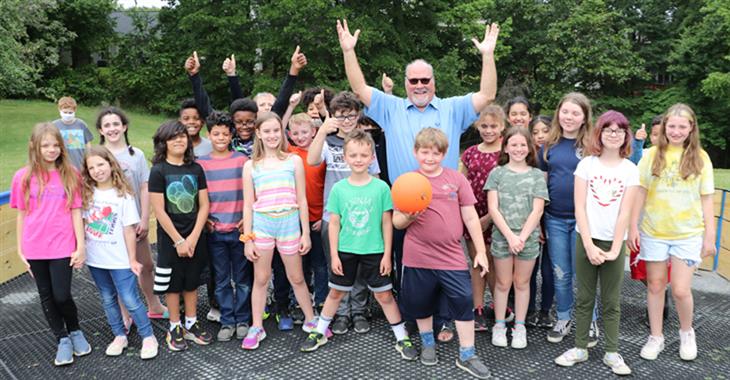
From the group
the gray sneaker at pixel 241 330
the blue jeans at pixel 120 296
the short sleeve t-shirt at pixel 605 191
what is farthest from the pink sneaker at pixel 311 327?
the short sleeve t-shirt at pixel 605 191

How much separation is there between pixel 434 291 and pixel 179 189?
6.44 ft

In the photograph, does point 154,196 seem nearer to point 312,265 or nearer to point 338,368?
point 312,265

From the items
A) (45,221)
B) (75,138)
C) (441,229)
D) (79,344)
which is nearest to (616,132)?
(441,229)

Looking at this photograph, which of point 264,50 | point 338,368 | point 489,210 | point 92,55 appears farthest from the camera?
point 92,55

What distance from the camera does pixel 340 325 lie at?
4098mm

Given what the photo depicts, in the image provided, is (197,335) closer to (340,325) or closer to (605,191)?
(340,325)

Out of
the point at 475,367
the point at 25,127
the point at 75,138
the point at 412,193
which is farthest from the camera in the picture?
the point at 25,127

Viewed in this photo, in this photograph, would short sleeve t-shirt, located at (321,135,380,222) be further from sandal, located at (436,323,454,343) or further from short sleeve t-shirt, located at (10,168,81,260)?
short sleeve t-shirt, located at (10,168,81,260)

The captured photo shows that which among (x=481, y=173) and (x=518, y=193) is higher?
(x=481, y=173)

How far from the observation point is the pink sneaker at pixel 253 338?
3.80 meters

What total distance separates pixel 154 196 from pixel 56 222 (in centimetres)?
67

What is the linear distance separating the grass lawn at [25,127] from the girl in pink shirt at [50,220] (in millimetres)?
6602

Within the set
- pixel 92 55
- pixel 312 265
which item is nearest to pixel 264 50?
pixel 92 55

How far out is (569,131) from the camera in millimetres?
3816
